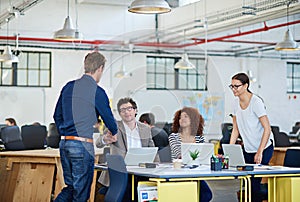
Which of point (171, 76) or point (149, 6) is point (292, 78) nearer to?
point (171, 76)

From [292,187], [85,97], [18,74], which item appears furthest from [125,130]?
[18,74]

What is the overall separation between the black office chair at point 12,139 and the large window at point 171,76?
7.91 metres

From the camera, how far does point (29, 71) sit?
1577 centimetres

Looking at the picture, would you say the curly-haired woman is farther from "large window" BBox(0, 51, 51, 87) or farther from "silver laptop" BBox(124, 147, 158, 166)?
"large window" BBox(0, 51, 51, 87)

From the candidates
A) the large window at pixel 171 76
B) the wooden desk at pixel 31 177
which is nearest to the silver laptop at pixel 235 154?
the wooden desk at pixel 31 177

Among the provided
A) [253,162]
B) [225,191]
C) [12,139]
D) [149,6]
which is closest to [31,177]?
[149,6]

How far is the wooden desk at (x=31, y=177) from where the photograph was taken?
22.1ft

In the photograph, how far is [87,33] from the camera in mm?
14867

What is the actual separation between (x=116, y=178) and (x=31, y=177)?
204 cm

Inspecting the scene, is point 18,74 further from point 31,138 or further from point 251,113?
point 251,113

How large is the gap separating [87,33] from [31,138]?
196 inches

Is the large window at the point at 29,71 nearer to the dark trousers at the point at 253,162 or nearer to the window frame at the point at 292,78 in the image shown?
the window frame at the point at 292,78

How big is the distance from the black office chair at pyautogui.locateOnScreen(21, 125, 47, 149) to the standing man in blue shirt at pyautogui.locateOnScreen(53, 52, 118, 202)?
5583mm

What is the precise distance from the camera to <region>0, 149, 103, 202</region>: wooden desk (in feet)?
22.1
